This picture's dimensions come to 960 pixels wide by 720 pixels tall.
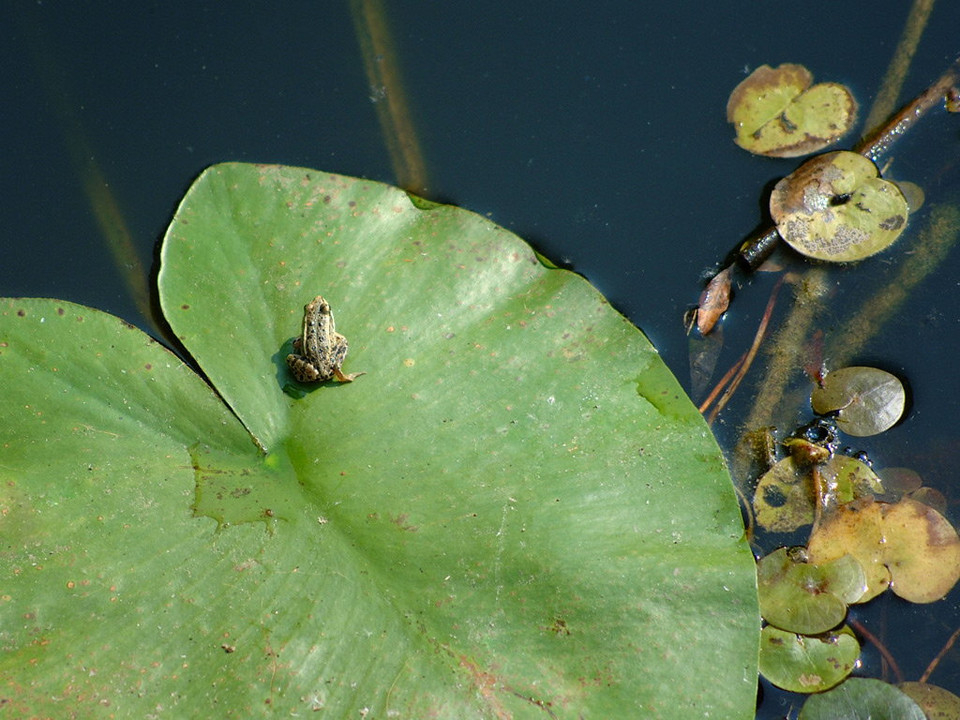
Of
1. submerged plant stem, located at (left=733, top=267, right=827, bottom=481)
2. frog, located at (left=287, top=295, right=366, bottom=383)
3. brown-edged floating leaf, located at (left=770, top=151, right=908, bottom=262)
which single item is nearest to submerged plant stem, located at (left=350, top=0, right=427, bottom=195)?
frog, located at (left=287, top=295, right=366, bottom=383)

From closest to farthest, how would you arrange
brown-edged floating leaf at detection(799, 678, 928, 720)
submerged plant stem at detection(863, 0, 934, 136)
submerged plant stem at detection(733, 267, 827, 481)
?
brown-edged floating leaf at detection(799, 678, 928, 720) < submerged plant stem at detection(733, 267, 827, 481) < submerged plant stem at detection(863, 0, 934, 136)

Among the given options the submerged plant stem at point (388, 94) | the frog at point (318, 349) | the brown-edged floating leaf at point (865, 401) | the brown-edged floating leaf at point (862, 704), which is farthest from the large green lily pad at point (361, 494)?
the brown-edged floating leaf at point (865, 401)

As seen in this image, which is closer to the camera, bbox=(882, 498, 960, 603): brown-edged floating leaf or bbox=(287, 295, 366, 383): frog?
bbox=(287, 295, 366, 383): frog

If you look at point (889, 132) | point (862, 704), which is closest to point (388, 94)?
point (889, 132)

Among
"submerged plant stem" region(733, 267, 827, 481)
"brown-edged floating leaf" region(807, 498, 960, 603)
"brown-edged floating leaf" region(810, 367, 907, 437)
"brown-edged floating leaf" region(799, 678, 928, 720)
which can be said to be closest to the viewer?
"brown-edged floating leaf" region(799, 678, 928, 720)

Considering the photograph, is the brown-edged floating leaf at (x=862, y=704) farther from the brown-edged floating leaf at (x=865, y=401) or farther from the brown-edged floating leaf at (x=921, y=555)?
the brown-edged floating leaf at (x=865, y=401)

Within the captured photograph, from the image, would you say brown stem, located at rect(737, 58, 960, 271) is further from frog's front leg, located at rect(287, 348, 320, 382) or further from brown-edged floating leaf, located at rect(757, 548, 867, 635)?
frog's front leg, located at rect(287, 348, 320, 382)

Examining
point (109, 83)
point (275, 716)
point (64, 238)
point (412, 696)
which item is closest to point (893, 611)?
point (412, 696)
